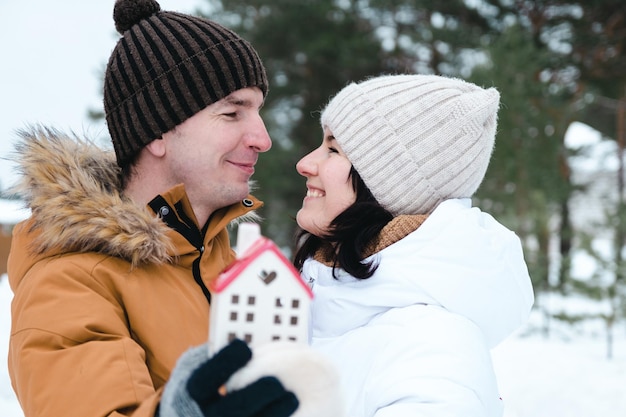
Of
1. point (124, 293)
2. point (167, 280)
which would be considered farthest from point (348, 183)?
point (124, 293)

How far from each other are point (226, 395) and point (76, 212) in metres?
0.92

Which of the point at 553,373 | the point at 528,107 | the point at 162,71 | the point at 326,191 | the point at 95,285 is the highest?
the point at 162,71

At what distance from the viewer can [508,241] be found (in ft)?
6.48

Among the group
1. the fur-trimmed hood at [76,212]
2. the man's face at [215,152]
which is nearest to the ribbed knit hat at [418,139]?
the man's face at [215,152]

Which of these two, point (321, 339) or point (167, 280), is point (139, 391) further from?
point (321, 339)

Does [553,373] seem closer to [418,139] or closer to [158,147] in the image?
[418,139]

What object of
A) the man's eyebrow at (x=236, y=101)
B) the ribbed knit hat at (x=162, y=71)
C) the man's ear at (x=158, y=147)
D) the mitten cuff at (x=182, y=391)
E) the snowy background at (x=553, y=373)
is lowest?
the snowy background at (x=553, y=373)

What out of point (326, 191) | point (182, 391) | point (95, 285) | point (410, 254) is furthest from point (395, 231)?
point (182, 391)

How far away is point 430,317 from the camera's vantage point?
1.72 metres

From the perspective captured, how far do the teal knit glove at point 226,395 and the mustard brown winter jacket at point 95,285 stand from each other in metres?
0.18

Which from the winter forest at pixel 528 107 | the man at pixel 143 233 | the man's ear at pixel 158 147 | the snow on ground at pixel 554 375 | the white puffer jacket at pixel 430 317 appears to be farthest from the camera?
the winter forest at pixel 528 107

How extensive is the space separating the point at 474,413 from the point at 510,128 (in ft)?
23.8

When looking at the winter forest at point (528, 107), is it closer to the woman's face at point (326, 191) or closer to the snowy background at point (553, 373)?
the snowy background at point (553, 373)

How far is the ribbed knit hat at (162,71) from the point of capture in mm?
2090
